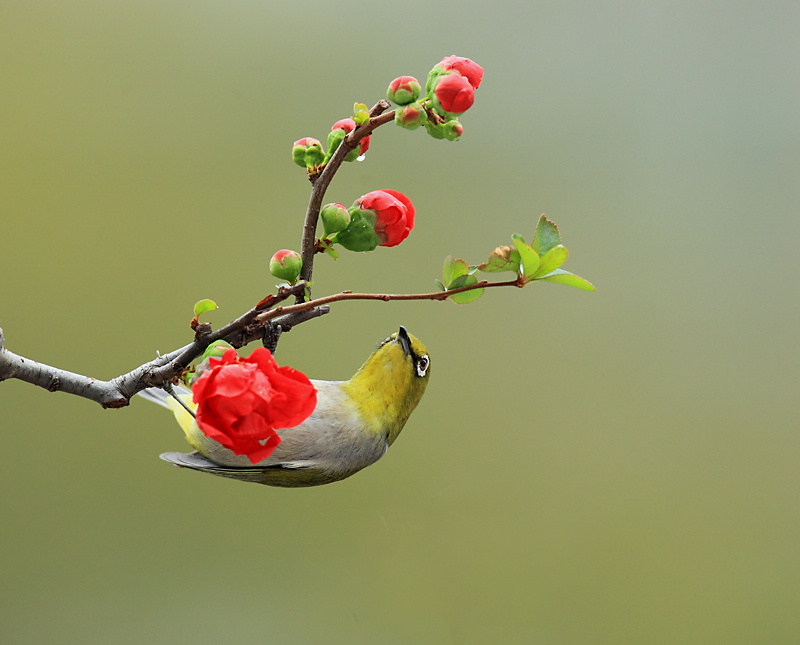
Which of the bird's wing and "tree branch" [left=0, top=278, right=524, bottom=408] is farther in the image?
the bird's wing

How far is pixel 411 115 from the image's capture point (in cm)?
45

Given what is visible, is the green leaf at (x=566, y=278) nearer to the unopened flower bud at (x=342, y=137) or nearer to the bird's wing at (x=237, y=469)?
the unopened flower bud at (x=342, y=137)

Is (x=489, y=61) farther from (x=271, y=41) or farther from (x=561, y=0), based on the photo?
(x=271, y=41)

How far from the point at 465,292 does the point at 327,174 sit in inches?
6.6

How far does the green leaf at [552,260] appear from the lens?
441 millimetres

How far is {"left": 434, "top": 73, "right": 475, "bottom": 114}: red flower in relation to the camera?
0.43 metres

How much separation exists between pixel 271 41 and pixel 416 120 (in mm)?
951

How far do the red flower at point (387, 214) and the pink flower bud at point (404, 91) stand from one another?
0.28 feet

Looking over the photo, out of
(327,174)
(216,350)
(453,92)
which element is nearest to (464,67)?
(453,92)

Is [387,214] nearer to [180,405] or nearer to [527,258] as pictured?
[527,258]

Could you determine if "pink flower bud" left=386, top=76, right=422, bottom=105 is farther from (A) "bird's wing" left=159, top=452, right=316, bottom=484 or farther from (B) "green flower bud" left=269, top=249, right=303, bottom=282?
(A) "bird's wing" left=159, top=452, right=316, bottom=484

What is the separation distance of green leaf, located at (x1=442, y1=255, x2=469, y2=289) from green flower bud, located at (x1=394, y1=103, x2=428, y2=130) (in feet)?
0.37

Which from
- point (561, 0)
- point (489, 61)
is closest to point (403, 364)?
point (489, 61)

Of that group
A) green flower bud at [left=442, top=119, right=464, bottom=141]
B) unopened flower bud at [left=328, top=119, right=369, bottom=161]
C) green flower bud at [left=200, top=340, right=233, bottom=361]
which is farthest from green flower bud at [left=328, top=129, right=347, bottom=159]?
green flower bud at [left=200, top=340, right=233, bottom=361]
